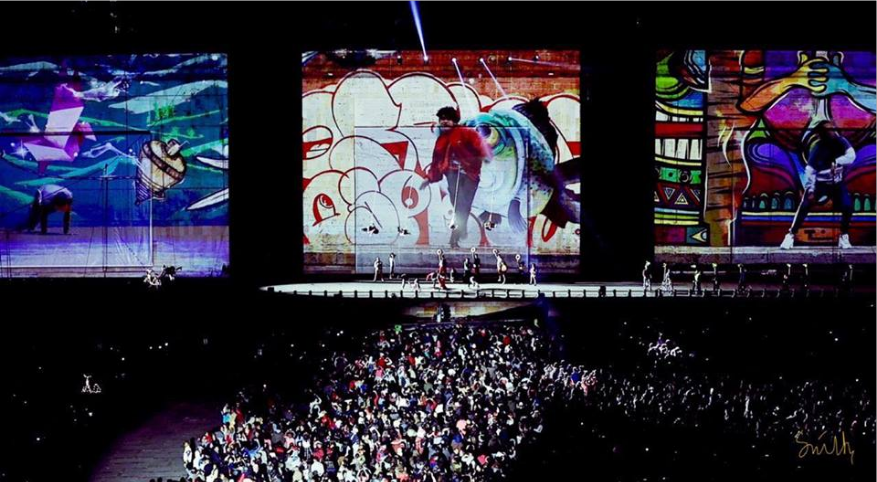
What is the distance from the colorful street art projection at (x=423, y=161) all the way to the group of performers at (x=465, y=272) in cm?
46

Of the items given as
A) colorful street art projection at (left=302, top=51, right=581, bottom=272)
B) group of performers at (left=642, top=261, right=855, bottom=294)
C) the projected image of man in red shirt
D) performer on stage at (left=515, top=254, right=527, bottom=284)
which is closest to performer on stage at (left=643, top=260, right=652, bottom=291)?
group of performers at (left=642, top=261, right=855, bottom=294)

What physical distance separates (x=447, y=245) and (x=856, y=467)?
14.6 meters

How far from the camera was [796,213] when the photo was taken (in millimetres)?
25969

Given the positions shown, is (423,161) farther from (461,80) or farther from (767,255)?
(767,255)

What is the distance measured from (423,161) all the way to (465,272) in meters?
3.64

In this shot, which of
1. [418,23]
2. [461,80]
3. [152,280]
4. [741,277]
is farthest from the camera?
[461,80]

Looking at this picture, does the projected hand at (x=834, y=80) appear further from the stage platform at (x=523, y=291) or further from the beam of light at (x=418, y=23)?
the beam of light at (x=418, y=23)

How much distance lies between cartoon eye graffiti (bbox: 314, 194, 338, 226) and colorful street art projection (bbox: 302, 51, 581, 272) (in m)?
0.03

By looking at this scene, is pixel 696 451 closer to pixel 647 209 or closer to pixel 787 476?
pixel 787 476

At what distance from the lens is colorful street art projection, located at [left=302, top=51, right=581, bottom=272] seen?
84.7 ft

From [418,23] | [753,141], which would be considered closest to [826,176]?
[753,141]

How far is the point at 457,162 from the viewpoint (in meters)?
26.1

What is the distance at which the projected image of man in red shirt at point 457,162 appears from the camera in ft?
85.3

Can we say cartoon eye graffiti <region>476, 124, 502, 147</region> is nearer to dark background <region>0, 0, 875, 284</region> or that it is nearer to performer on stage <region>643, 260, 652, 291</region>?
dark background <region>0, 0, 875, 284</region>
